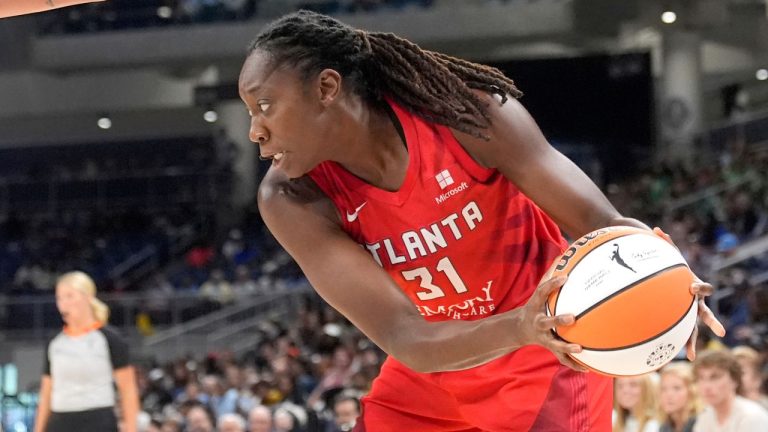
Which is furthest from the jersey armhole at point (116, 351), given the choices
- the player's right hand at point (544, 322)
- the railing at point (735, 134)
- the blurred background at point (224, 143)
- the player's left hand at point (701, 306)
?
the railing at point (735, 134)

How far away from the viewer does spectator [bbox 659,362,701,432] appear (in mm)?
6016

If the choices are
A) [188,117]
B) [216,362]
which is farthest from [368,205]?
[188,117]

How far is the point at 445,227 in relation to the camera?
296 cm

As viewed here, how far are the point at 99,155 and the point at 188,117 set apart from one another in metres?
2.23

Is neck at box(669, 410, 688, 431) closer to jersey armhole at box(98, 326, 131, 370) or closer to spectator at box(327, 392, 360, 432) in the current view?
spectator at box(327, 392, 360, 432)

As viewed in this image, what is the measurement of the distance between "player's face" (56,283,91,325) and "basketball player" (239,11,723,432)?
3.17 meters

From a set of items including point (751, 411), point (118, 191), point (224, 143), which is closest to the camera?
point (751, 411)

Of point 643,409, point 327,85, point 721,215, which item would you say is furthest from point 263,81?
point 721,215

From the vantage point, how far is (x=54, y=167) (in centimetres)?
2184

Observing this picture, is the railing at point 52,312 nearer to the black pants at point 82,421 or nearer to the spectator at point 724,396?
the black pants at point 82,421

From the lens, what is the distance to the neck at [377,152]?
2949mm

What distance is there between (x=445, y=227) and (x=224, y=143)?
17765 mm

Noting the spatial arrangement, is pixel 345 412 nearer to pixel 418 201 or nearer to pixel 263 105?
pixel 418 201

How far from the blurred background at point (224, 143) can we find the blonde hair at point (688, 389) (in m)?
6.29
